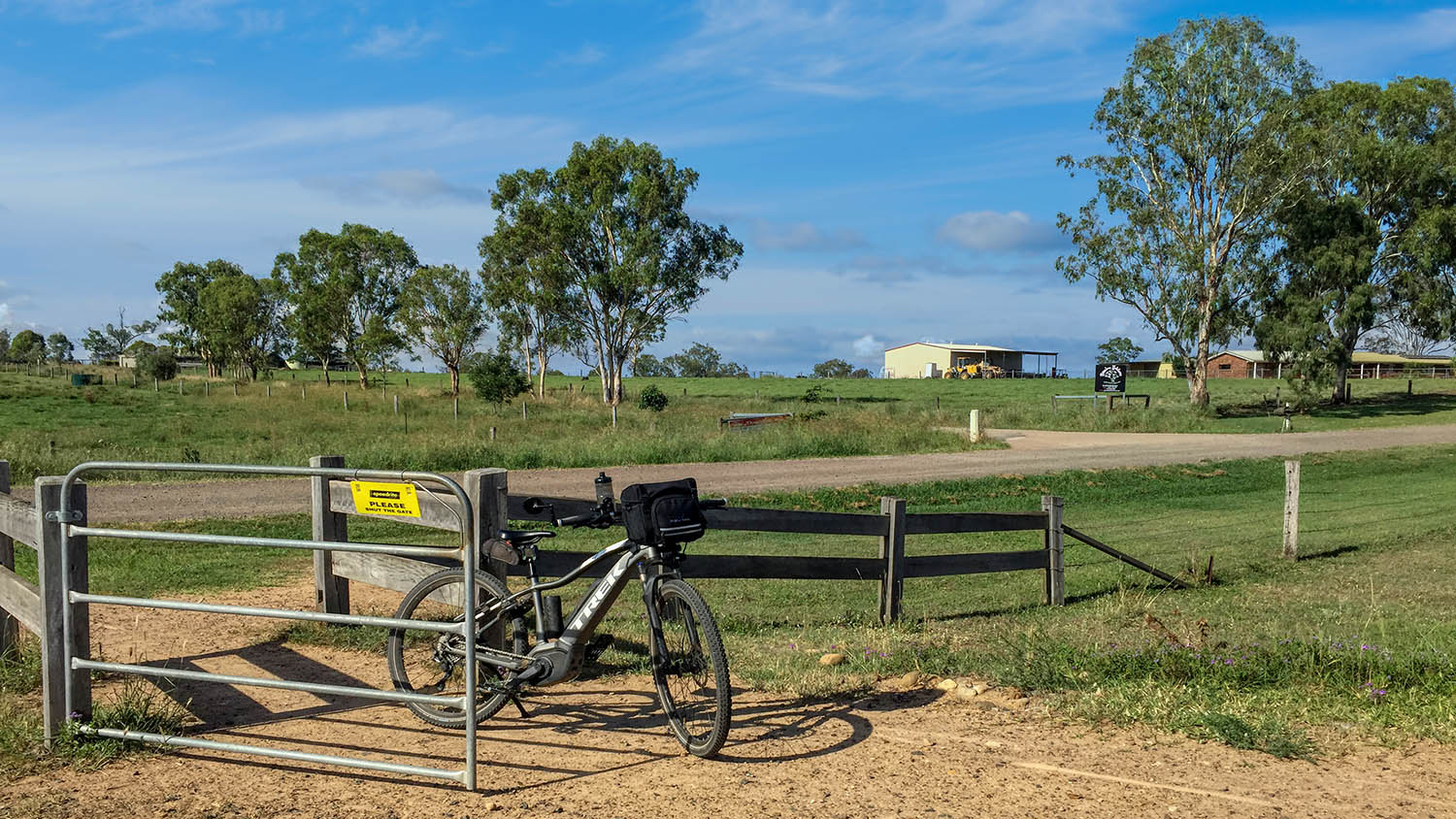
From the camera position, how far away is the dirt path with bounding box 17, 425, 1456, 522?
16578 millimetres

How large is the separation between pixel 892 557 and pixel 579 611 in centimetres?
438

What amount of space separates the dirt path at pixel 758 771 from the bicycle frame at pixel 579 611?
41 centimetres

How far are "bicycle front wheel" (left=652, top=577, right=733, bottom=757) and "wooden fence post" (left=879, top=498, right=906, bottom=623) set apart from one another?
400 centimetres

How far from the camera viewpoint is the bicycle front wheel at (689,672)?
15.9 feet

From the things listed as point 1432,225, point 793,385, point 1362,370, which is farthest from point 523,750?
point 1362,370

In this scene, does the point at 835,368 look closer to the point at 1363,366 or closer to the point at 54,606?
the point at 1363,366

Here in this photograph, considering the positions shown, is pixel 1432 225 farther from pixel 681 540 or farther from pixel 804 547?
pixel 681 540

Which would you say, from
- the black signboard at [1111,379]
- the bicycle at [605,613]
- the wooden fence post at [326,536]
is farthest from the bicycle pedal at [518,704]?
the black signboard at [1111,379]

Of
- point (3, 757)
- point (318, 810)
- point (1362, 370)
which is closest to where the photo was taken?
point (318, 810)

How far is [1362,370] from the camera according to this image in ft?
298

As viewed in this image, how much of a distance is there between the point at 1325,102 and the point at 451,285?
50.2 m

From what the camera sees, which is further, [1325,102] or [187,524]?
[1325,102]

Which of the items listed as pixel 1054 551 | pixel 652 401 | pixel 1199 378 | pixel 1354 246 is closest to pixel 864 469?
pixel 1054 551

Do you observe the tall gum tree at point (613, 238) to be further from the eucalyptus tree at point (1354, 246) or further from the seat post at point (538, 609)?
the seat post at point (538, 609)
